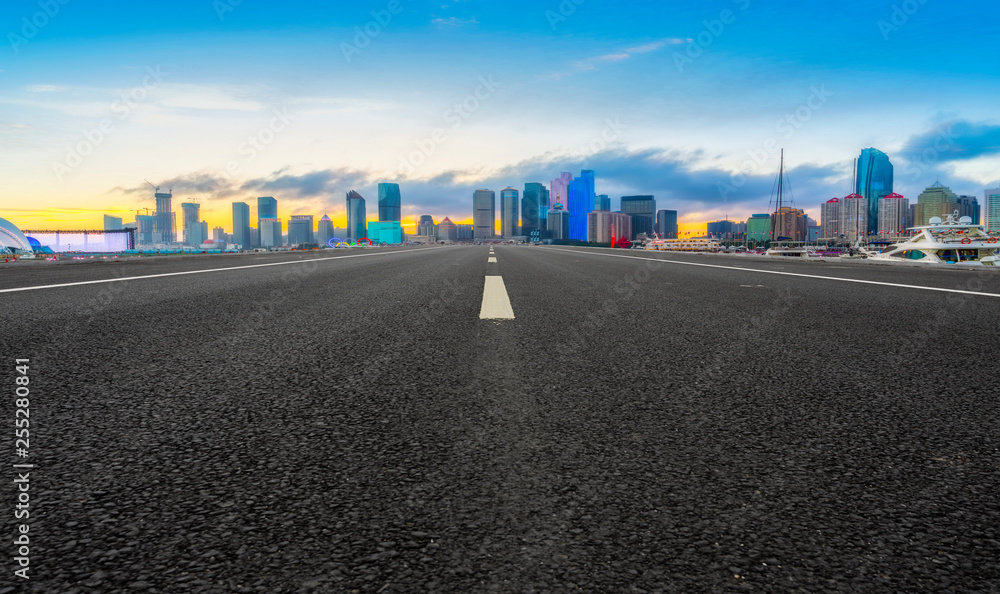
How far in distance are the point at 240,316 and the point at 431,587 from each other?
3.90m

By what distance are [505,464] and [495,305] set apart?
365 cm

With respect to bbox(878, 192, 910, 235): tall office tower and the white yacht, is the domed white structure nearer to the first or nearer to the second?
the white yacht

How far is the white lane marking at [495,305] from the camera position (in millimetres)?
4453

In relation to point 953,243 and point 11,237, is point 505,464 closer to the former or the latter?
point 953,243

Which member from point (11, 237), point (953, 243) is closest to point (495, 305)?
point (953, 243)

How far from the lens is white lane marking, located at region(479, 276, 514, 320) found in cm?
445

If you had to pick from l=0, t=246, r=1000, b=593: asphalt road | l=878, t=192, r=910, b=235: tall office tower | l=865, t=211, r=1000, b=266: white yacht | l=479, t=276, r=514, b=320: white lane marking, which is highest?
l=878, t=192, r=910, b=235: tall office tower

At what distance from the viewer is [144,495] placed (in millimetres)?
1312

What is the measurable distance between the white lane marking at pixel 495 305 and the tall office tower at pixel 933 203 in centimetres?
19795

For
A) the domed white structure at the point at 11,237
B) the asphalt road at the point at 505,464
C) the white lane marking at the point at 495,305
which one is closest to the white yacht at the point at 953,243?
the white lane marking at the point at 495,305

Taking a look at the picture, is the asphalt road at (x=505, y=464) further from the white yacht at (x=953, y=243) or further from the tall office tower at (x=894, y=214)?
the tall office tower at (x=894, y=214)

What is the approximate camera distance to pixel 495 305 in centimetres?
514

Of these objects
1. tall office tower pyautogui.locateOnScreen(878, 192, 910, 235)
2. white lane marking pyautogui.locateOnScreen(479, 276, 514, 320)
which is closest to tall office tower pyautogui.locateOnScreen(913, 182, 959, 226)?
tall office tower pyautogui.locateOnScreen(878, 192, 910, 235)

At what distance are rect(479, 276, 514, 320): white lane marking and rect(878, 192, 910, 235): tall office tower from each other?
217 metres
